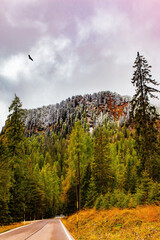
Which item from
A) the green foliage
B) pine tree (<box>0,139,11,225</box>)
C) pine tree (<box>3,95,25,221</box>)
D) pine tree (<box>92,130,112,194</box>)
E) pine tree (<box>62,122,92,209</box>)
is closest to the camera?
the green foliage

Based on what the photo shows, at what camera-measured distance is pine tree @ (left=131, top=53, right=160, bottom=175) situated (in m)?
15.4

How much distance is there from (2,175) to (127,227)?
40.3 ft

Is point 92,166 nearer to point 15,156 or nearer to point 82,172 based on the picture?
point 82,172

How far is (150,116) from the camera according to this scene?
636 inches

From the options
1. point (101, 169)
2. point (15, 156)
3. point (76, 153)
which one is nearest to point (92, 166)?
point (101, 169)

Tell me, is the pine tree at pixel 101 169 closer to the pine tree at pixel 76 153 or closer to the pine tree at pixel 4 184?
the pine tree at pixel 76 153

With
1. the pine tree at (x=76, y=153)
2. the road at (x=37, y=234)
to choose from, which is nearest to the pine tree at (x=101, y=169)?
the pine tree at (x=76, y=153)

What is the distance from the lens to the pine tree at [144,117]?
50.5 feet

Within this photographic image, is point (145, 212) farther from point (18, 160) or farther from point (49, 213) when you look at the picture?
point (49, 213)

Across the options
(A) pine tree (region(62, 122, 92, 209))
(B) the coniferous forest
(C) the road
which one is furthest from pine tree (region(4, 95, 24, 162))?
(C) the road

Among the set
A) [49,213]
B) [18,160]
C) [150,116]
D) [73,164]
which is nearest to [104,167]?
[73,164]

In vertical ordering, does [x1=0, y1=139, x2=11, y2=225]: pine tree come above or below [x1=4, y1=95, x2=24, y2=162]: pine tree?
below

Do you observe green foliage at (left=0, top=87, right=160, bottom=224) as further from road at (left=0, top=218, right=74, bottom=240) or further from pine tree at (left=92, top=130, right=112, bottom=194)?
road at (left=0, top=218, right=74, bottom=240)

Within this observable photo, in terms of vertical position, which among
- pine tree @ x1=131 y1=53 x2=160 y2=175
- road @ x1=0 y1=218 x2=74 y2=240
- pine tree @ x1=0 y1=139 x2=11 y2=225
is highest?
pine tree @ x1=131 y1=53 x2=160 y2=175
